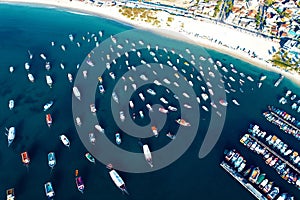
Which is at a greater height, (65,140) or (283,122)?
(283,122)

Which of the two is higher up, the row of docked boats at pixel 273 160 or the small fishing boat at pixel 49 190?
the row of docked boats at pixel 273 160

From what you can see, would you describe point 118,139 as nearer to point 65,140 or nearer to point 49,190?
point 65,140

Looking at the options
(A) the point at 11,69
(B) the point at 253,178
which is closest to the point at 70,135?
(A) the point at 11,69

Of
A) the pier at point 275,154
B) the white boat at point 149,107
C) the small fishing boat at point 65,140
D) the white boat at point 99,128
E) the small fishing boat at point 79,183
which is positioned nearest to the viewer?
the small fishing boat at point 79,183

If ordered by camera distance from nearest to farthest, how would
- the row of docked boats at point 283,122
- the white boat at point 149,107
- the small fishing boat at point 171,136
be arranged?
the small fishing boat at point 171,136
the row of docked boats at point 283,122
the white boat at point 149,107

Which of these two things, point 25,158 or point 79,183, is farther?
point 25,158

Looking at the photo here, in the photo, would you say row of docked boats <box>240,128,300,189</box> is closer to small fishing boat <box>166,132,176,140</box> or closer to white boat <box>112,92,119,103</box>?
small fishing boat <box>166,132,176,140</box>

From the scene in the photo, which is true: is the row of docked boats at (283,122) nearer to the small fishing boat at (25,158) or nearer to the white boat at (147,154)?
the white boat at (147,154)

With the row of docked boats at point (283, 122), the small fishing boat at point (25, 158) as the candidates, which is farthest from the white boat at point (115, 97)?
the row of docked boats at point (283, 122)
